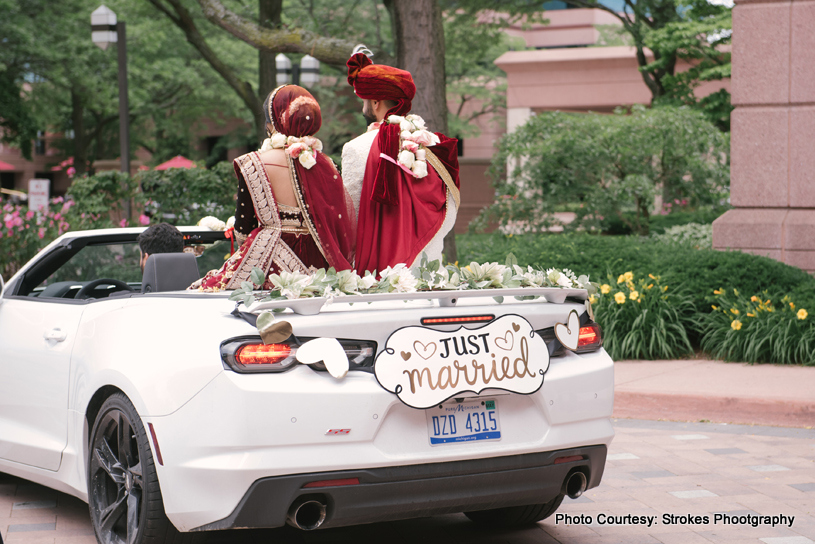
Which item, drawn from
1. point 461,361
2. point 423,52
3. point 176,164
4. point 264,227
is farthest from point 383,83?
point 176,164

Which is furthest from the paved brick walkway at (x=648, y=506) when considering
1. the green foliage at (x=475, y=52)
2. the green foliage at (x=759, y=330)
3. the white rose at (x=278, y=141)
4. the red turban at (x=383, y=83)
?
the green foliage at (x=475, y=52)

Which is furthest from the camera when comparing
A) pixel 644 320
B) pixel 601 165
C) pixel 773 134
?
pixel 601 165

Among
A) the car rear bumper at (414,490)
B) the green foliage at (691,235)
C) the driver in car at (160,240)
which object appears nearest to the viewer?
the car rear bumper at (414,490)

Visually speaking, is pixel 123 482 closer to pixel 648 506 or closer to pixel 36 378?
pixel 36 378

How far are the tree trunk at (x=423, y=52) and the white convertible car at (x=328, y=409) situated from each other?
746 centimetres

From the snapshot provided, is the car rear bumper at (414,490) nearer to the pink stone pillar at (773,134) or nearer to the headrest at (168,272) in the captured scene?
the headrest at (168,272)

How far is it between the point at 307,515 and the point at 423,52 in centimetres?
854

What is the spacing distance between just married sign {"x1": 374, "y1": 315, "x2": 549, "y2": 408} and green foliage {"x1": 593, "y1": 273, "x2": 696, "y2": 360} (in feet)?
18.4

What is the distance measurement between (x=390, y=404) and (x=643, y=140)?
11.9 metres

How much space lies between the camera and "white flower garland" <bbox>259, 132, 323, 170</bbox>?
4.70 m

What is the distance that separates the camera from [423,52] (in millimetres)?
11219

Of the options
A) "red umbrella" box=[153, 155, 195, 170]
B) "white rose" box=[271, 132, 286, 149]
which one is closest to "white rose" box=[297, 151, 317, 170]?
"white rose" box=[271, 132, 286, 149]

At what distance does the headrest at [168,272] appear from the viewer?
434cm

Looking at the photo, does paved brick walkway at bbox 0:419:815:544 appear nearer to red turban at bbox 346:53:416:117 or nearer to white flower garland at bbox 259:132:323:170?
white flower garland at bbox 259:132:323:170
